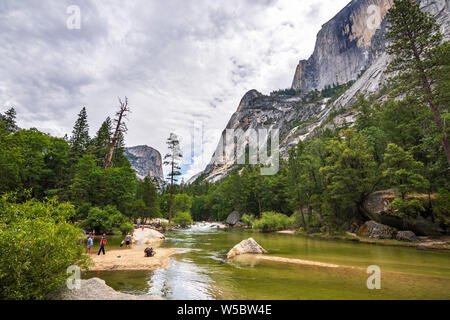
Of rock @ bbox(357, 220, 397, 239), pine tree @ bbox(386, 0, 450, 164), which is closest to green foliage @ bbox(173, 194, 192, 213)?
rock @ bbox(357, 220, 397, 239)

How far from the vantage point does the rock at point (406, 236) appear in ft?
75.0

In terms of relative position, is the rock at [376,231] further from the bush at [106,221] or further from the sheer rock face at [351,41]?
the sheer rock face at [351,41]

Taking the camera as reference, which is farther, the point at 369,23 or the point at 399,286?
the point at 369,23

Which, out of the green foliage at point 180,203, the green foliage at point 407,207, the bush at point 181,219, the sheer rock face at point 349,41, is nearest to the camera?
the green foliage at point 407,207

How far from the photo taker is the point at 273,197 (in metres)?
59.5

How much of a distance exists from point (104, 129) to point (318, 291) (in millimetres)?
53305

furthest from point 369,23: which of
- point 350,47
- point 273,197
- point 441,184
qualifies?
point 441,184

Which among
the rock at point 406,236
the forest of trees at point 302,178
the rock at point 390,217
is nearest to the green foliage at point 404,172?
the forest of trees at point 302,178

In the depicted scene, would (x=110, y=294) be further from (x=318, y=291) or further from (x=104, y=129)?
(x=104, y=129)

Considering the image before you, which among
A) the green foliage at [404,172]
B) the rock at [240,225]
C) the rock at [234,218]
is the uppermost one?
the green foliage at [404,172]

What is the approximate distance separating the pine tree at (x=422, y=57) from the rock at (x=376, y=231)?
10809 mm

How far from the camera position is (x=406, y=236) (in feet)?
76.1

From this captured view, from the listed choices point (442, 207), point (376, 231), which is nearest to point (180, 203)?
point (376, 231)

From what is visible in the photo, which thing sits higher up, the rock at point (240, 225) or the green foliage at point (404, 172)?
the green foliage at point (404, 172)
